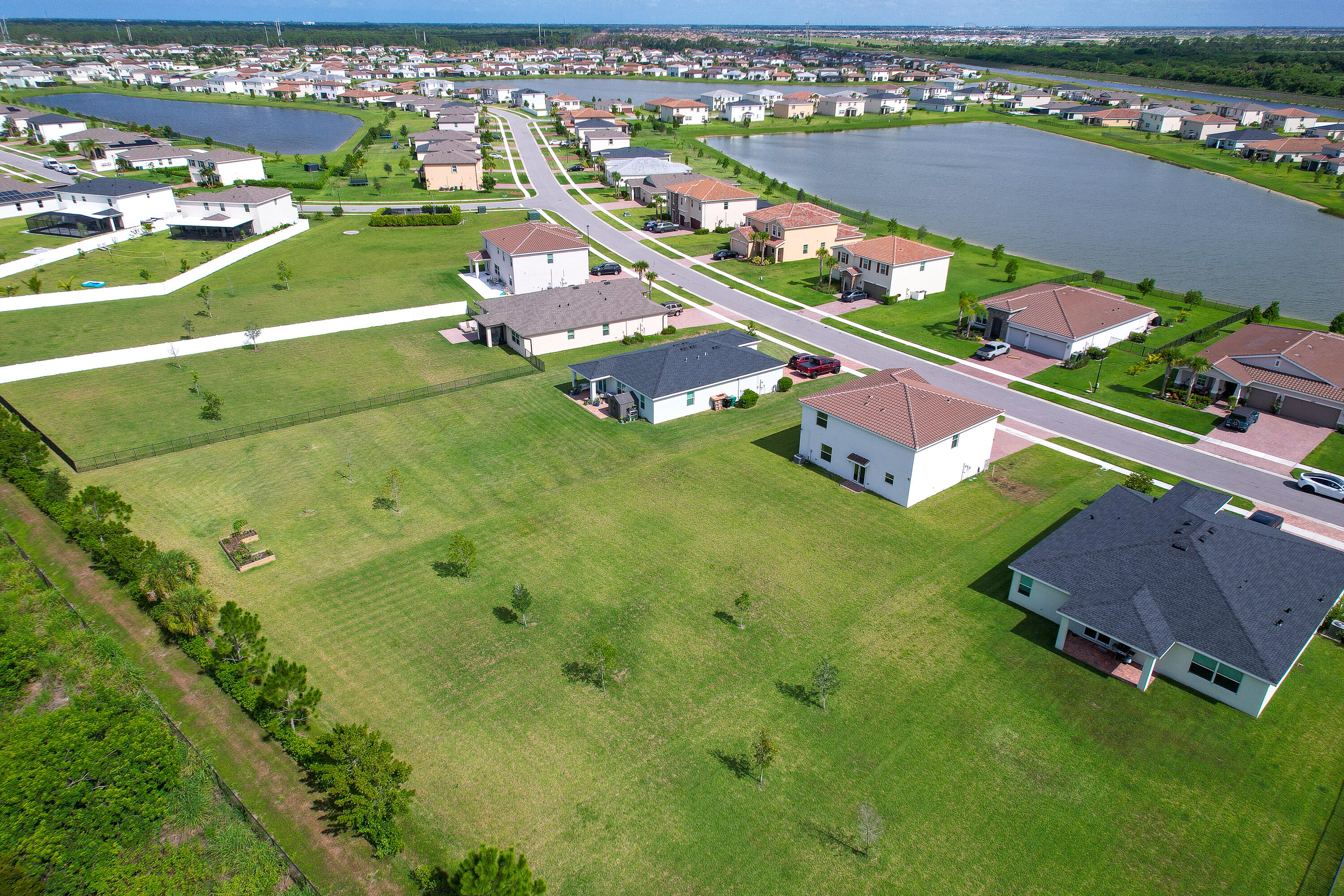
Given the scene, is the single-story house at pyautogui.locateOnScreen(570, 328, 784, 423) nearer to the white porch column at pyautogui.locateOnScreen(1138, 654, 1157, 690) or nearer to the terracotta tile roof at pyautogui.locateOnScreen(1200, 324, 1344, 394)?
the white porch column at pyautogui.locateOnScreen(1138, 654, 1157, 690)

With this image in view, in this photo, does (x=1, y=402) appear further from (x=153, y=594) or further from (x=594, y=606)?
(x=594, y=606)

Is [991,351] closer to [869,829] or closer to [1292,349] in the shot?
[1292,349]

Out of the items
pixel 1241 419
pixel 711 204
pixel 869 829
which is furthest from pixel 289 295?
pixel 1241 419

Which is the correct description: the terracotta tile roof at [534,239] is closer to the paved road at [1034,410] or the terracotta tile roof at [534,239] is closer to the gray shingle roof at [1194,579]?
the paved road at [1034,410]

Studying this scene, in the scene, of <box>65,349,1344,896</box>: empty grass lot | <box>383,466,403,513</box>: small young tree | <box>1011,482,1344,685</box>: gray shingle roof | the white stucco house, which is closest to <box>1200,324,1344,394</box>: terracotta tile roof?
<box>65,349,1344,896</box>: empty grass lot

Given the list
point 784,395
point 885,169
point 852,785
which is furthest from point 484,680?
point 885,169
